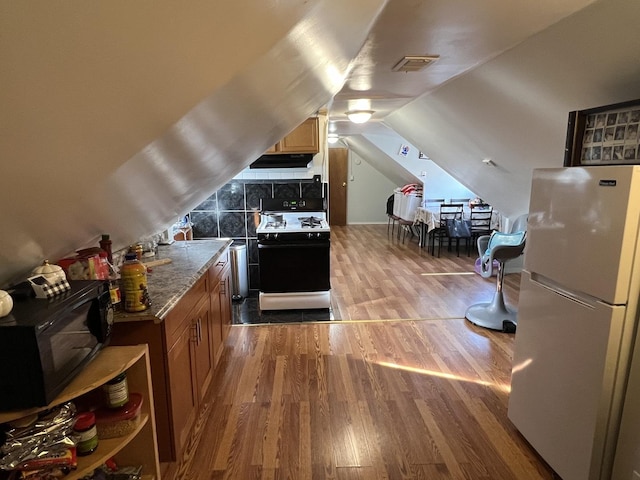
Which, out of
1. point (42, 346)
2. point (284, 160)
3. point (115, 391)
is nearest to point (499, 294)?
point (284, 160)

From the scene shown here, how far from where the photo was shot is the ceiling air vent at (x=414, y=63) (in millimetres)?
2244

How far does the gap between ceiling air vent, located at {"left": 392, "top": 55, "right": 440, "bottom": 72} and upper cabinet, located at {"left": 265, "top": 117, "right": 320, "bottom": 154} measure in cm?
158

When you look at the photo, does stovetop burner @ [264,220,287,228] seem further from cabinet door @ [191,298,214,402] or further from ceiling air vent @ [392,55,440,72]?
ceiling air vent @ [392,55,440,72]

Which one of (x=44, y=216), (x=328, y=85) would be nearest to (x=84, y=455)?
(x=44, y=216)

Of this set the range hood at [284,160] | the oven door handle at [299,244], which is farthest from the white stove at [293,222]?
the range hood at [284,160]

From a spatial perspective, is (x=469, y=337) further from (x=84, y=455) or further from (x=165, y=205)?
(x=84, y=455)

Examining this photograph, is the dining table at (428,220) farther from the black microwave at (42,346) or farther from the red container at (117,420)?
the black microwave at (42,346)

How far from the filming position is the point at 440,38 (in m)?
1.93

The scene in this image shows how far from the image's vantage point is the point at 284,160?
4.15 metres

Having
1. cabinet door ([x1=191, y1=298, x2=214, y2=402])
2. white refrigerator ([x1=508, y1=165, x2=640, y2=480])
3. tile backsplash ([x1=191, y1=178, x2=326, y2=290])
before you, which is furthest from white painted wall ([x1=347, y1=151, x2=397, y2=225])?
white refrigerator ([x1=508, y1=165, x2=640, y2=480])

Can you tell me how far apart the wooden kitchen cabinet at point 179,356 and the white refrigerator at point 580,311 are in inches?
72.0

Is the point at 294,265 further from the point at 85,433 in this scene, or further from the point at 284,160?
the point at 85,433

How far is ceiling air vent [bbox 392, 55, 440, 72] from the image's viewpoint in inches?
88.4

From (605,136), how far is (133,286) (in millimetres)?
2376
